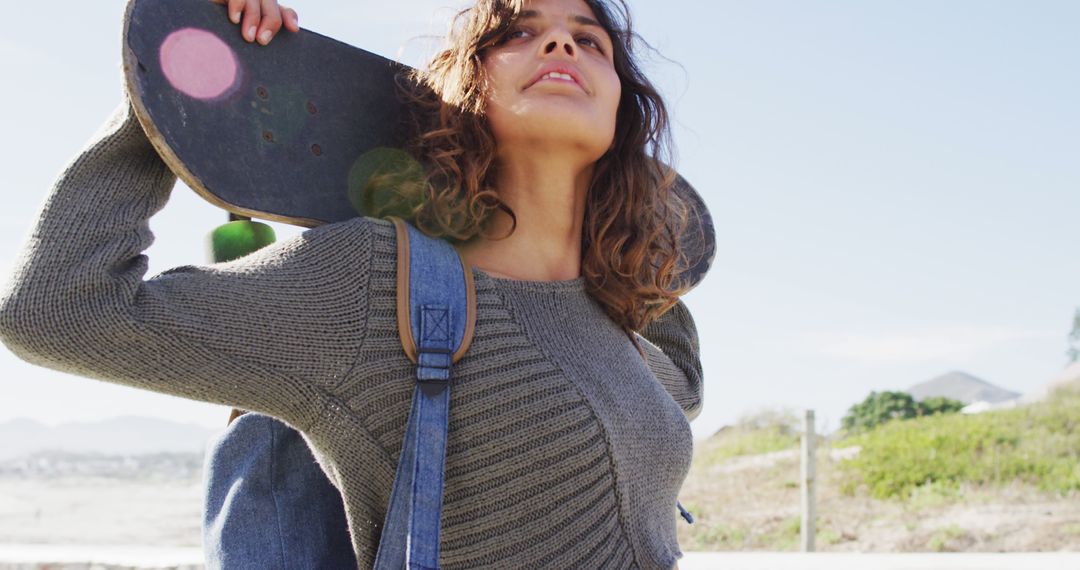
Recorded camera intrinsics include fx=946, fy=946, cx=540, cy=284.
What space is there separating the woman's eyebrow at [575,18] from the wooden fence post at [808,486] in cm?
626

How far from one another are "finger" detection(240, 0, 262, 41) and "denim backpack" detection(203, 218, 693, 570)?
37cm

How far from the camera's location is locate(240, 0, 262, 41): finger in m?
1.45

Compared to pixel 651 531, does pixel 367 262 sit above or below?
above

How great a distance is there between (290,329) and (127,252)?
0.73 feet

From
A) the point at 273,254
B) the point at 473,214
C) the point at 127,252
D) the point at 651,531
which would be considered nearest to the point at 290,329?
the point at 273,254

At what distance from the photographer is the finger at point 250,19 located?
1450mm

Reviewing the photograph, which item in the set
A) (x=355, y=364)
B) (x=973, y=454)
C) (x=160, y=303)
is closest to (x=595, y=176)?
(x=355, y=364)

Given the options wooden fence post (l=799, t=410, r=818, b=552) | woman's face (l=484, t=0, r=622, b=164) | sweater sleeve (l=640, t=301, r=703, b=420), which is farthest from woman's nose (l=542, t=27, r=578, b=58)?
wooden fence post (l=799, t=410, r=818, b=552)

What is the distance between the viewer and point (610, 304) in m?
1.80

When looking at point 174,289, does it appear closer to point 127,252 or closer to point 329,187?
point 127,252

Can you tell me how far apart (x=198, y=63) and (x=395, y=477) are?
2.16 ft

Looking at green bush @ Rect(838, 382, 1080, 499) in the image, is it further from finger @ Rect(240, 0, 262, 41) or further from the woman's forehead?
finger @ Rect(240, 0, 262, 41)

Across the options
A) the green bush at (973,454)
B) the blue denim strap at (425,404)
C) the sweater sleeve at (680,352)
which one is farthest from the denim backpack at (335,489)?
the green bush at (973,454)

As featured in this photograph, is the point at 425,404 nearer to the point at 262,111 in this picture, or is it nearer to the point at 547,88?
the point at 262,111
